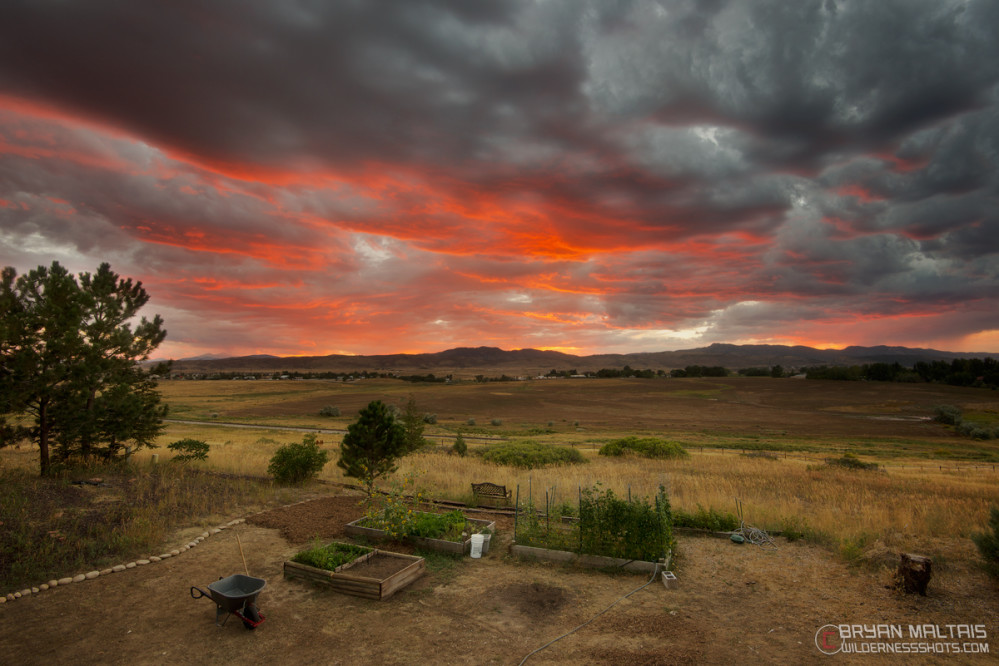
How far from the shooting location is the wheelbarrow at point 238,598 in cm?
742

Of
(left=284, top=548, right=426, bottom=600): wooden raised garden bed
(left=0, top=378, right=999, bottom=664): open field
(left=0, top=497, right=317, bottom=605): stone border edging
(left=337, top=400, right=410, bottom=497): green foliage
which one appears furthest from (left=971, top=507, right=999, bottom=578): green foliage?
(left=0, top=497, right=317, bottom=605): stone border edging

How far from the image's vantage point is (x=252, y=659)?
6.92 metres

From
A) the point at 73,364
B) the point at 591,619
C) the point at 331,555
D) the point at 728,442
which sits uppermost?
the point at 73,364

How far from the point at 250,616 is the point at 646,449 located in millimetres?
30438

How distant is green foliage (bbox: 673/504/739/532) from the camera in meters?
13.6

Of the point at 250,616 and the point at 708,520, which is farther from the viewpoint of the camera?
the point at 708,520

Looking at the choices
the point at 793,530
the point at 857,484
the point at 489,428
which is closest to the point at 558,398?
the point at 489,428

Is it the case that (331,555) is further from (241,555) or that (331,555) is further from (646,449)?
(646,449)

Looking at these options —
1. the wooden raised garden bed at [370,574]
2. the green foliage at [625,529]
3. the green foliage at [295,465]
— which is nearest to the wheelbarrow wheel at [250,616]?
the wooden raised garden bed at [370,574]

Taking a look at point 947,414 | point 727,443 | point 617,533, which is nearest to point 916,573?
point 617,533

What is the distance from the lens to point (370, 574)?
32.1 ft

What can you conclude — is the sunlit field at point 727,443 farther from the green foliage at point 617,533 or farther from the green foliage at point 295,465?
the green foliage at point 617,533

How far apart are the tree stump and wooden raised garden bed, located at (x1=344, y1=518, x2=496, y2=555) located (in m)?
8.74

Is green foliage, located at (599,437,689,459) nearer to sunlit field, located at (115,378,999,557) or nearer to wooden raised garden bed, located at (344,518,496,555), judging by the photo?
sunlit field, located at (115,378,999,557)
